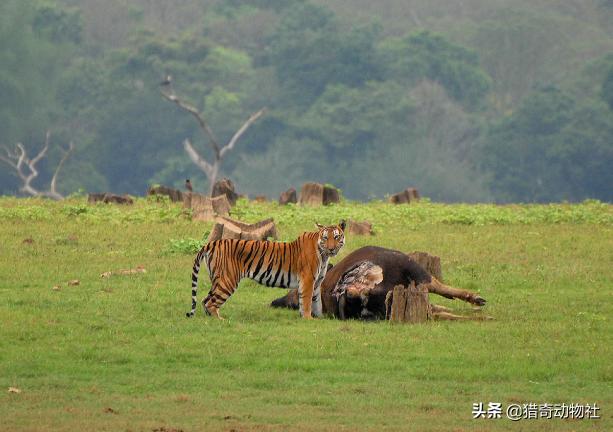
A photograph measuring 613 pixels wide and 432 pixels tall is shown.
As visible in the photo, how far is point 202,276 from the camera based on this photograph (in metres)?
18.2

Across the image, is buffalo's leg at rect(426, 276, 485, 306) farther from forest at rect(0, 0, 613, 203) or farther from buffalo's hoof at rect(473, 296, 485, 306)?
forest at rect(0, 0, 613, 203)

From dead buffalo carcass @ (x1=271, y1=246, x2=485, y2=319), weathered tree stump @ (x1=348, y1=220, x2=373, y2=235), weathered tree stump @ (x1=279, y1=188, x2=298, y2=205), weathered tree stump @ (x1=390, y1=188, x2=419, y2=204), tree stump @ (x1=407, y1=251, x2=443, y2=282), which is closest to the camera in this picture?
dead buffalo carcass @ (x1=271, y1=246, x2=485, y2=319)

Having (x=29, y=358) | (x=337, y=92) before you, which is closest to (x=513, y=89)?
(x=337, y=92)

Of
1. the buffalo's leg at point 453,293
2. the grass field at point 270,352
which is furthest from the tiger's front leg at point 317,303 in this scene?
the buffalo's leg at point 453,293

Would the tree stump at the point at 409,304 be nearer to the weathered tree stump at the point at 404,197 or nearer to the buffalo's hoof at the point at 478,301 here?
the buffalo's hoof at the point at 478,301

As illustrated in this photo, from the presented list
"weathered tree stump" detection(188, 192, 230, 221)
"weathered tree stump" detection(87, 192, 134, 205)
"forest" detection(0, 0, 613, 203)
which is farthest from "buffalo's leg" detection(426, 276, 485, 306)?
"forest" detection(0, 0, 613, 203)

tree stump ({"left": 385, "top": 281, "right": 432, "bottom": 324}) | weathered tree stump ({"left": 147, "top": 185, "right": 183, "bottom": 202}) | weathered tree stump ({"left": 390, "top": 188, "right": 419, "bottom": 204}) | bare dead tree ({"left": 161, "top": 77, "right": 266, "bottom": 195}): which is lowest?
tree stump ({"left": 385, "top": 281, "right": 432, "bottom": 324})

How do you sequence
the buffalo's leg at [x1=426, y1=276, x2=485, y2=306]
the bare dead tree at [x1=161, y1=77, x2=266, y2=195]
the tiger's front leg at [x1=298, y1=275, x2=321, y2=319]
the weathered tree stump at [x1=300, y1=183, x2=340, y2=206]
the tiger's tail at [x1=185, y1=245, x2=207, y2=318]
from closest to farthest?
the tiger's tail at [x1=185, y1=245, x2=207, y2=318] → the tiger's front leg at [x1=298, y1=275, x2=321, y2=319] → the buffalo's leg at [x1=426, y1=276, x2=485, y2=306] → the weathered tree stump at [x1=300, y1=183, x2=340, y2=206] → the bare dead tree at [x1=161, y1=77, x2=266, y2=195]

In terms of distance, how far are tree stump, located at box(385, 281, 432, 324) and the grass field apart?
0.75 feet

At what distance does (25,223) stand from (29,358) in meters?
12.4

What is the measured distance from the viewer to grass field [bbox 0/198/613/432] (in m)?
10.4

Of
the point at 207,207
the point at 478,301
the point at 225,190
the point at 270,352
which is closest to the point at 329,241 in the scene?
the point at 478,301

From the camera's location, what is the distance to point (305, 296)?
1471 cm

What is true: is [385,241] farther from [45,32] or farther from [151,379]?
[45,32]
